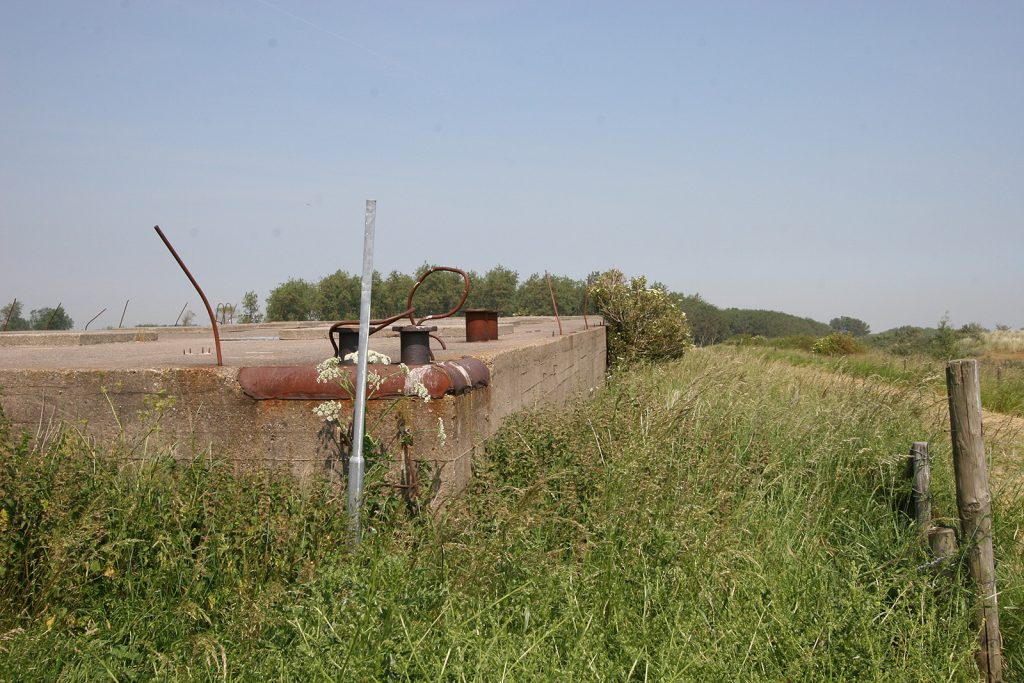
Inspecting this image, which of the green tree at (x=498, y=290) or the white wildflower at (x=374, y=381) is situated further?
the green tree at (x=498, y=290)

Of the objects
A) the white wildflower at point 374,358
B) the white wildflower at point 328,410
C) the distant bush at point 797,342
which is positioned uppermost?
the white wildflower at point 374,358

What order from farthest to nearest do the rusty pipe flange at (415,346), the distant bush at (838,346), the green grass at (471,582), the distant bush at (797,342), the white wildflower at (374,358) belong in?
the distant bush at (797,342) → the distant bush at (838,346) → the rusty pipe flange at (415,346) → the white wildflower at (374,358) → the green grass at (471,582)

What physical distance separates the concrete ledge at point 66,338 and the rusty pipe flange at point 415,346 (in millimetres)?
5560

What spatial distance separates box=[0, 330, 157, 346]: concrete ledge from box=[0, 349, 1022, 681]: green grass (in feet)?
15.0

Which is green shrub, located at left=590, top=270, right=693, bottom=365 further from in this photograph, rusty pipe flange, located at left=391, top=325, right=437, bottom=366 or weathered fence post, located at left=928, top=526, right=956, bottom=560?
weathered fence post, located at left=928, top=526, right=956, bottom=560

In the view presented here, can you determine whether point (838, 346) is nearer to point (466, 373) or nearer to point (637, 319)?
point (637, 319)

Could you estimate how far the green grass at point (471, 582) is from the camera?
2859 millimetres

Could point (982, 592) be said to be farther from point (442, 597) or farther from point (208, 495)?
point (208, 495)

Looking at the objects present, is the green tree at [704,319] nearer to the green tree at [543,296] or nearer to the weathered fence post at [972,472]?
the green tree at [543,296]

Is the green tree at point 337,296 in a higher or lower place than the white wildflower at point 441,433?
higher

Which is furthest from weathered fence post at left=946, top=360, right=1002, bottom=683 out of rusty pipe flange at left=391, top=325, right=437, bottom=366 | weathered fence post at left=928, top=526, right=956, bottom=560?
rusty pipe flange at left=391, top=325, right=437, bottom=366

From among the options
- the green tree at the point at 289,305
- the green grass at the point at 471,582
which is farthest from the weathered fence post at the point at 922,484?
the green tree at the point at 289,305

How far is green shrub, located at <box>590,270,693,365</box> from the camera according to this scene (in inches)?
554

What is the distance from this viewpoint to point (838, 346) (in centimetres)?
2659
